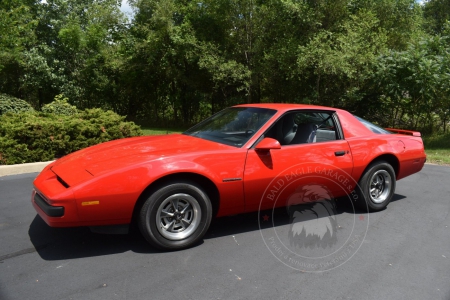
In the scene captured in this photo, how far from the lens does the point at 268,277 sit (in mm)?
3215

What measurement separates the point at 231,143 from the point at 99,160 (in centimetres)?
136

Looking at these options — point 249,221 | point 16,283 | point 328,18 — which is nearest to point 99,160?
point 16,283

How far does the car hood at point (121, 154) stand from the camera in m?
3.52

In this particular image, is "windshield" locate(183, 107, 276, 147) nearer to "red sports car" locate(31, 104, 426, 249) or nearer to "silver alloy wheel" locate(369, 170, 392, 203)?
"red sports car" locate(31, 104, 426, 249)

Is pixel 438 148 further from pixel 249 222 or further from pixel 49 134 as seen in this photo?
pixel 49 134

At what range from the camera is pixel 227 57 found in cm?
1767

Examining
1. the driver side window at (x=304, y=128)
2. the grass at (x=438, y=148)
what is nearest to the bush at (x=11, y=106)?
the driver side window at (x=304, y=128)

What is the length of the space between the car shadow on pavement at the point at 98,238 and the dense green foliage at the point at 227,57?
9.69 metres

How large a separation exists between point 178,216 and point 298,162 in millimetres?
1453

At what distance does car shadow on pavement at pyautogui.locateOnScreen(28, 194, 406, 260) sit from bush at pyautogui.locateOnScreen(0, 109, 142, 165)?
11.1ft

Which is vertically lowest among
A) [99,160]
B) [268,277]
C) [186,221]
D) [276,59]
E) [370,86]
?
[268,277]

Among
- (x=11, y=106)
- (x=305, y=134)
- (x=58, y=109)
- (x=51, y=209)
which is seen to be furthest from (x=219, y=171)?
(x=11, y=106)

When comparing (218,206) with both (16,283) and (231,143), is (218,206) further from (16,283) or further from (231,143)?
(16,283)

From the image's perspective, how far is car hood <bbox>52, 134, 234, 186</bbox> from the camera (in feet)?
11.6
